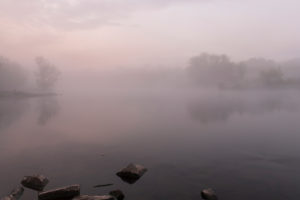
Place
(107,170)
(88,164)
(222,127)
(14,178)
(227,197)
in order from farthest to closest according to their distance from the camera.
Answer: (222,127), (88,164), (107,170), (14,178), (227,197)

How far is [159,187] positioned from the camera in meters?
22.4

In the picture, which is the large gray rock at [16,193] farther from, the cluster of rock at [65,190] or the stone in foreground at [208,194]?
the stone in foreground at [208,194]

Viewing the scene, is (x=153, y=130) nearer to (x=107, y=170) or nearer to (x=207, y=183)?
(x=107, y=170)

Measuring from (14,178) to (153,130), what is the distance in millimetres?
32859

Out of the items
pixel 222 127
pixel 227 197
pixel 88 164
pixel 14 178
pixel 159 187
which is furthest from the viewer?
pixel 222 127

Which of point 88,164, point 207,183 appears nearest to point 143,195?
point 207,183

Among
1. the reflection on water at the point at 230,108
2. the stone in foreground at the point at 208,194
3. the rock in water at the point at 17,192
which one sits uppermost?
the reflection on water at the point at 230,108

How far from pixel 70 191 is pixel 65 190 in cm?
40

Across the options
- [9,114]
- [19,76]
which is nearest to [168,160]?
[9,114]

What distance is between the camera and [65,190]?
19.1 m

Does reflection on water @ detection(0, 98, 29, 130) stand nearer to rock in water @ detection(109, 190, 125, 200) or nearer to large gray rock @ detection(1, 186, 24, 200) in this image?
large gray rock @ detection(1, 186, 24, 200)

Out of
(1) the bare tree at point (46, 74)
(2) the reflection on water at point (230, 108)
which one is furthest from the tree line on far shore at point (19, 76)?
(2) the reflection on water at point (230, 108)

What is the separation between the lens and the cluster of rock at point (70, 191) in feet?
61.7

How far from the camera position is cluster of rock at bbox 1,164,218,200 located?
18.8 m
